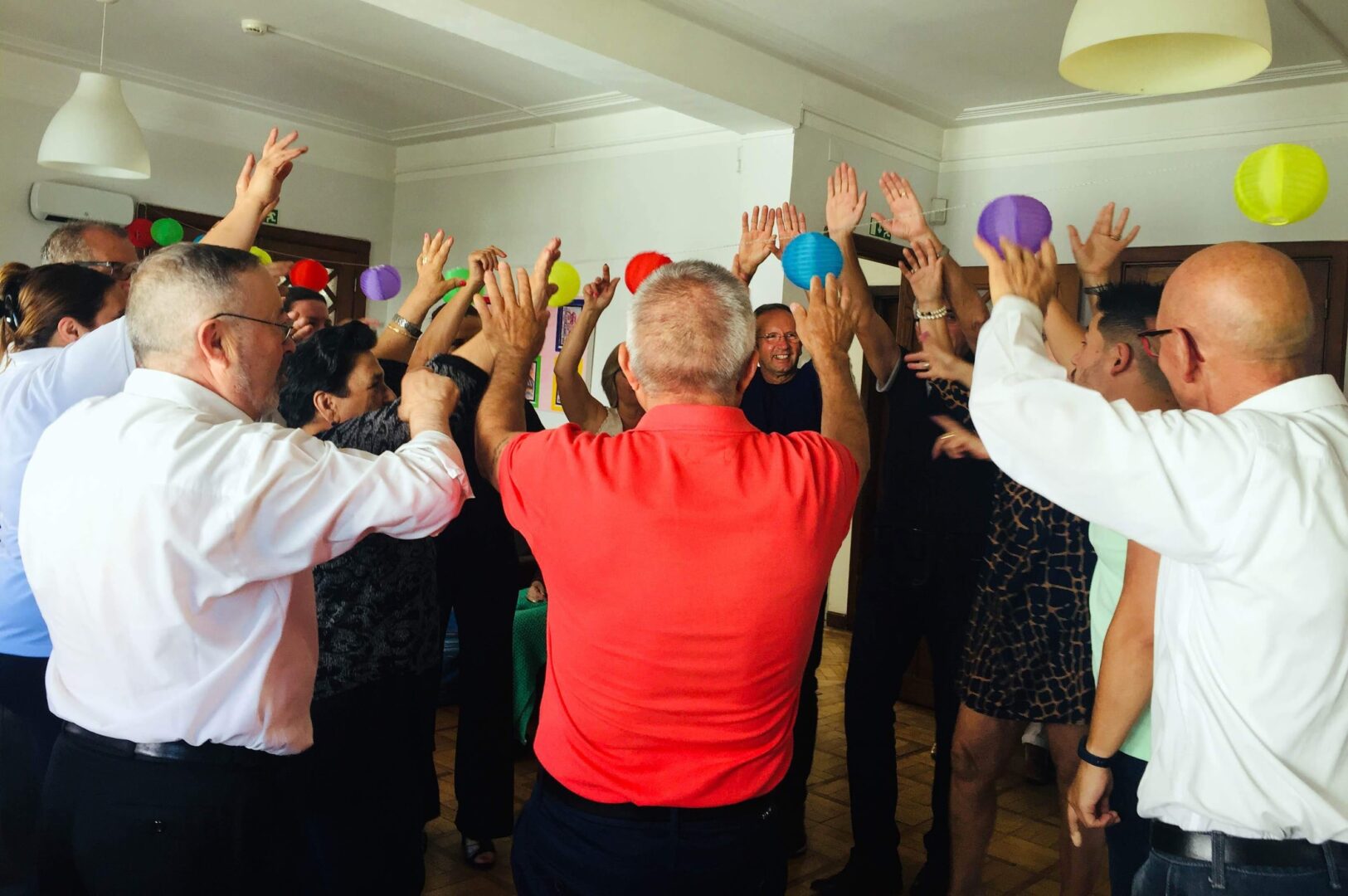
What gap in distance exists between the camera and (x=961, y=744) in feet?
8.93

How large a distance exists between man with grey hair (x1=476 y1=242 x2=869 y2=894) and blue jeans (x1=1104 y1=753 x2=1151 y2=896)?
692 mm

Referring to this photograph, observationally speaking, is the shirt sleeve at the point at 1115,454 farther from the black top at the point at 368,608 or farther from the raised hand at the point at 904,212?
the raised hand at the point at 904,212

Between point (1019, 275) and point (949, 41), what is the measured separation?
356cm

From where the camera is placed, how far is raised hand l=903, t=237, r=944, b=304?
9.10 feet

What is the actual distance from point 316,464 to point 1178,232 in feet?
15.6

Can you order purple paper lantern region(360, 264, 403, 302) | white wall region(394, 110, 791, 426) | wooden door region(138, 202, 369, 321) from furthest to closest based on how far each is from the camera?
wooden door region(138, 202, 369, 321)
white wall region(394, 110, 791, 426)
purple paper lantern region(360, 264, 403, 302)

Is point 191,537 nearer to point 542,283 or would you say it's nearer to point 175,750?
point 175,750

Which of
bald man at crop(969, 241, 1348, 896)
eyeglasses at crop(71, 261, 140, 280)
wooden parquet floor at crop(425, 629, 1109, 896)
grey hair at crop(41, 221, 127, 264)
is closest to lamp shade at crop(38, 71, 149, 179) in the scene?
grey hair at crop(41, 221, 127, 264)

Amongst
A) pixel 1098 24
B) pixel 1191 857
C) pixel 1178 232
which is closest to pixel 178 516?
pixel 1191 857

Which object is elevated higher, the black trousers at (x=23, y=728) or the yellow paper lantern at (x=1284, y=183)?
the yellow paper lantern at (x=1284, y=183)

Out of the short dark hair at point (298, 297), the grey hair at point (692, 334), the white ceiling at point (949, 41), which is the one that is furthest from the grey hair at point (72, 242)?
the white ceiling at point (949, 41)

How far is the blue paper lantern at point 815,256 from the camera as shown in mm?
3041

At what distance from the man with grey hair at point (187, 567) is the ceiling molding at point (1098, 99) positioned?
12.9ft

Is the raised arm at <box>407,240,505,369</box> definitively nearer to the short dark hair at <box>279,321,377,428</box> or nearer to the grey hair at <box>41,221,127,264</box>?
the short dark hair at <box>279,321,377,428</box>
